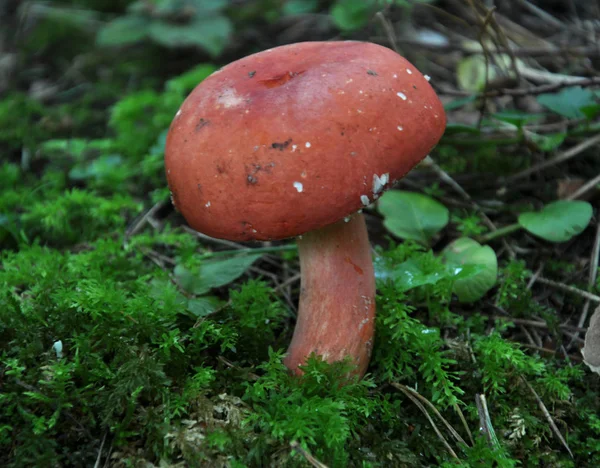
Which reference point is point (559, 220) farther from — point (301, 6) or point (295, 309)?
point (301, 6)

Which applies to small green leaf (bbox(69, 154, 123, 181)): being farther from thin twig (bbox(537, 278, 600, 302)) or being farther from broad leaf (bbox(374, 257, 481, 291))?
thin twig (bbox(537, 278, 600, 302))

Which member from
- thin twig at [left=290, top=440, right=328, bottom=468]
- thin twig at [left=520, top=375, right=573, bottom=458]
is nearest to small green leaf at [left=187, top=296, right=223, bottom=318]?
thin twig at [left=290, top=440, right=328, bottom=468]

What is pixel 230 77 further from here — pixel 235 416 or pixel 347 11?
pixel 347 11

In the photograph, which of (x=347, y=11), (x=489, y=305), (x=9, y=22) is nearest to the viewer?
(x=489, y=305)

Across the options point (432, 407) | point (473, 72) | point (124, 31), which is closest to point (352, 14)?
point (473, 72)

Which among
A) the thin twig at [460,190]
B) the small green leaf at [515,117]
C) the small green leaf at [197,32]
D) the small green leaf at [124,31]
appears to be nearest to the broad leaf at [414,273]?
the thin twig at [460,190]

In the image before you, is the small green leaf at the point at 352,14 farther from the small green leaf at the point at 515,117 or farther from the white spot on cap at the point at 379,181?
the white spot on cap at the point at 379,181

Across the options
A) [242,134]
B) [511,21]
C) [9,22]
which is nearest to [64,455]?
[242,134]

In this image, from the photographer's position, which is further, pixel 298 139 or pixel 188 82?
pixel 188 82
